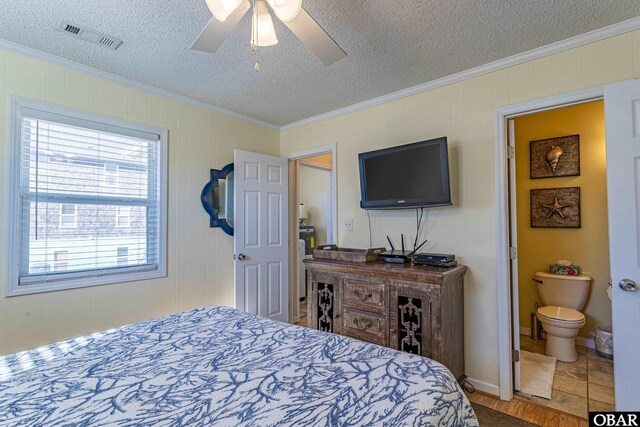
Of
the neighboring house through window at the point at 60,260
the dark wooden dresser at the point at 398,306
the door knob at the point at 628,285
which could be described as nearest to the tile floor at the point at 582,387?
the dark wooden dresser at the point at 398,306

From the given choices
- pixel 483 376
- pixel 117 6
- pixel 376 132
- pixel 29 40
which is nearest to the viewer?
pixel 117 6

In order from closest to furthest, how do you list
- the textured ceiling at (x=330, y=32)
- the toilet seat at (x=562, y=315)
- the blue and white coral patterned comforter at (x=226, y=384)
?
the blue and white coral patterned comforter at (x=226, y=384) < the textured ceiling at (x=330, y=32) < the toilet seat at (x=562, y=315)

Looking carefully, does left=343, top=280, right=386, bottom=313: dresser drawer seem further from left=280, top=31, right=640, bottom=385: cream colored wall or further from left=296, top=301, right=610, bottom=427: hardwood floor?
left=296, top=301, right=610, bottom=427: hardwood floor

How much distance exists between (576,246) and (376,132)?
2.29 m

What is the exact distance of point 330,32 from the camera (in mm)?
1967

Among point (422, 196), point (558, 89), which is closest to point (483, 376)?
point (422, 196)

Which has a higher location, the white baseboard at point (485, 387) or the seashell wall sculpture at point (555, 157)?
the seashell wall sculpture at point (555, 157)

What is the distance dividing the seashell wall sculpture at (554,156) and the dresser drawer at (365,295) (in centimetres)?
237

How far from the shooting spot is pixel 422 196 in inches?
99.7

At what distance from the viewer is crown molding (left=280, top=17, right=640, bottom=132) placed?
1914mm

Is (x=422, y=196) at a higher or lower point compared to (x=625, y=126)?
lower

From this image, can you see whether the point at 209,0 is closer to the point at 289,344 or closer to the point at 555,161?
the point at 289,344

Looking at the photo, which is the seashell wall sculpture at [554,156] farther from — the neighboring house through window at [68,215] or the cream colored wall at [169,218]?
the neighboring house through window at [68,215]

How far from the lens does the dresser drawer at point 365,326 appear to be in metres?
2.34
